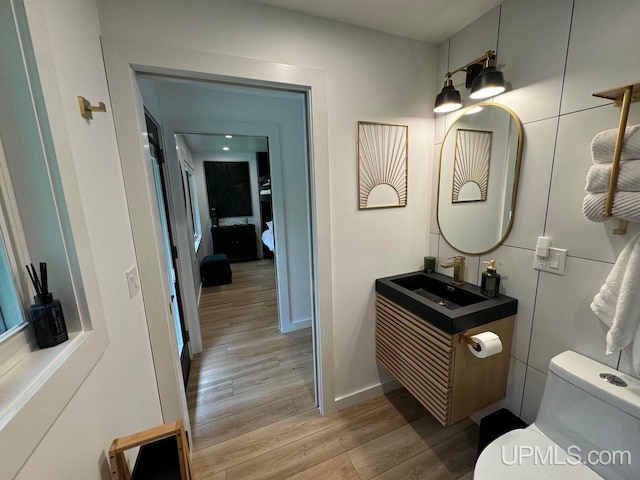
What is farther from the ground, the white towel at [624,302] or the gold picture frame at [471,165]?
the gold picture frame at [471,165]

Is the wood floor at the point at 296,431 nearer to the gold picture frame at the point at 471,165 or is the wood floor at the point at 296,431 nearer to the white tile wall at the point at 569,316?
the white tile wall at the point at 569,316

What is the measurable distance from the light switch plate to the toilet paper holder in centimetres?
49

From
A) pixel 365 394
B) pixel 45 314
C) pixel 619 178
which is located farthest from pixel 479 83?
pixel 365 394

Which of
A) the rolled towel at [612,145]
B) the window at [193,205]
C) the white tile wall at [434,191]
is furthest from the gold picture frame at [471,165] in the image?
the window at [193,205]

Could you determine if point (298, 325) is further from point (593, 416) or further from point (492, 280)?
point (593, 416)

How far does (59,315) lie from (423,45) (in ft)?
7.37

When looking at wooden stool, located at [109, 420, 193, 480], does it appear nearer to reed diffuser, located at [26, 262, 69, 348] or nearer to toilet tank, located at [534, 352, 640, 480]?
reed diffuser, located at [26, 262, 69, 348]

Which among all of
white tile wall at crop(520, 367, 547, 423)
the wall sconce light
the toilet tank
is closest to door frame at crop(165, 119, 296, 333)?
the wall sconce light

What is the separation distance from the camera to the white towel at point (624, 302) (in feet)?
3.06

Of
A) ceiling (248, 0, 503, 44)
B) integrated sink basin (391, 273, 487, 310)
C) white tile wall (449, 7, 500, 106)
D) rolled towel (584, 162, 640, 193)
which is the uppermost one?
ceiling (248, 0, 503, 44)

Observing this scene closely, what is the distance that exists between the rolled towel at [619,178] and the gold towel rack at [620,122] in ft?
0.05

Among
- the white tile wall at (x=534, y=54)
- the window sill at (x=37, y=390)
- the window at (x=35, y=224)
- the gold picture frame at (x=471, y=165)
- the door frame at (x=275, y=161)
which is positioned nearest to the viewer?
the window sill at (x=37, y=390)

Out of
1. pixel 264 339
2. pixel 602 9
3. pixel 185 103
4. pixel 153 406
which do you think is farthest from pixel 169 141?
pixel 602 9

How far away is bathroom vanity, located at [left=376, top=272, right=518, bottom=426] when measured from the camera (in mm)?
1305
